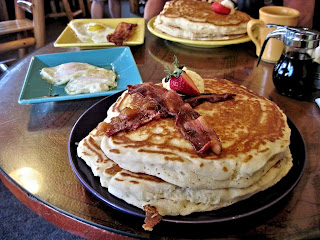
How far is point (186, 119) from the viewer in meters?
0.90

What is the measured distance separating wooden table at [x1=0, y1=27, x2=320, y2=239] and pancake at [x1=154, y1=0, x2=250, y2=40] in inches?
11.5

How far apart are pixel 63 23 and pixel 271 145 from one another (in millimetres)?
5743

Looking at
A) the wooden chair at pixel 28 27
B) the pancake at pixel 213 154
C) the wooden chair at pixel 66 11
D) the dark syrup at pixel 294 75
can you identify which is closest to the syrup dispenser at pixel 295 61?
the dark syrup at pixel 294 75

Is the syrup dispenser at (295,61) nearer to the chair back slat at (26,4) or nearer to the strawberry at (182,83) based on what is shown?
the strawberry at (182,83)

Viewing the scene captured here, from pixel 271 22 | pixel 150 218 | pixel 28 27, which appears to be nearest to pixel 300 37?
pixel 271 22

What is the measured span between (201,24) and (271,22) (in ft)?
1.34

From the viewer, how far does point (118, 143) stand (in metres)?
0.86

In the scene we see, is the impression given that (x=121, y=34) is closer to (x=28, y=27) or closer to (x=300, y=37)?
(x=300, y=37)

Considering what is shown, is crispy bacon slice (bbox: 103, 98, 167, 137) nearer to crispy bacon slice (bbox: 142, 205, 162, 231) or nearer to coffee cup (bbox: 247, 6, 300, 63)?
crispy bacon slice (bbox: 142, 205, 162, 231)

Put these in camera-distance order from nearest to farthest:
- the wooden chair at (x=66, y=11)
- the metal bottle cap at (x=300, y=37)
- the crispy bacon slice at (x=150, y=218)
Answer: the crispy bacon slice at (x=150, y=218) → the metal bottle cap at (x=300, y=37) → the wooden chair at (x=66, y=11)

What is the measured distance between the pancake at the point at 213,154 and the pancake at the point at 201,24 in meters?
1.00

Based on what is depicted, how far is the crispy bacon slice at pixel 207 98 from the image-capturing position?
3.33 ft

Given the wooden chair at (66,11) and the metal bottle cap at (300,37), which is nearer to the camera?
the metal bottle cap at (300,37)

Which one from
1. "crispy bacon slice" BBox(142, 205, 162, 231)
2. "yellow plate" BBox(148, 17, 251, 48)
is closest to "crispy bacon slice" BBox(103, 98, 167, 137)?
"crispy bacon slice" BBox(142, 205, 162, 231)
